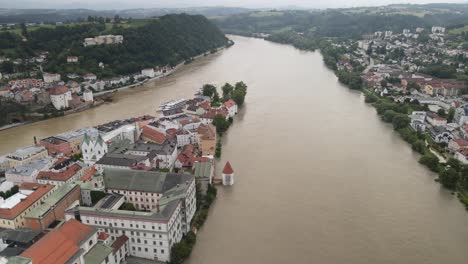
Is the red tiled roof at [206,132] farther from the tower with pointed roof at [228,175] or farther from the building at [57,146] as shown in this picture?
the building at [57,146]

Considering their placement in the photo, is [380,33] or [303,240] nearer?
[303,240]

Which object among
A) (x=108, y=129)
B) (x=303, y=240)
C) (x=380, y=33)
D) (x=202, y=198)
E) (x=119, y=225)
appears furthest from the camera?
(x=380, y=33)

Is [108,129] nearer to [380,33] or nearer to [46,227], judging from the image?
[46,227]

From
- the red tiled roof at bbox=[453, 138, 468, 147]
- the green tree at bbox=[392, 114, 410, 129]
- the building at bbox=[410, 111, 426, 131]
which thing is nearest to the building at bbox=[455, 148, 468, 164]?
the red tiled roof at bbox=[453, 138, 468, 147]

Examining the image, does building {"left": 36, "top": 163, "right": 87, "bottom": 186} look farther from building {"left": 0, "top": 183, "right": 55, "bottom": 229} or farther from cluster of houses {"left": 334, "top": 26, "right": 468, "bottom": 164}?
cluster of houses {"left": 334, "top": 26, "right": 468, "bottom": 164}

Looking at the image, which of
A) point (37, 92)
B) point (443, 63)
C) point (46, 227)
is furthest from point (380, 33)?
point (46, 227)

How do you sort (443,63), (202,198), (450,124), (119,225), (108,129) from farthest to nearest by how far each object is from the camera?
(443,63), (450,124), (108,129), (202,198), (119,225)
